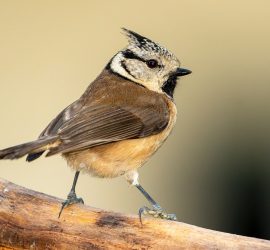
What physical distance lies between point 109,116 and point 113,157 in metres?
0.22

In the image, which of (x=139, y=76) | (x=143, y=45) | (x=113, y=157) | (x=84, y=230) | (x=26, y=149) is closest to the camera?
(x=84, y=230)

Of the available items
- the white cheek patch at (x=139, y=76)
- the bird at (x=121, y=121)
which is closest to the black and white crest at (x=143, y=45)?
the bird at (x=121, y=121)

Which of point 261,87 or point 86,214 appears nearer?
point 86,214

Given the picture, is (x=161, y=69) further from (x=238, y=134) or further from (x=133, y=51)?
(x=238, y=134)

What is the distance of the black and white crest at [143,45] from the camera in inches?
191

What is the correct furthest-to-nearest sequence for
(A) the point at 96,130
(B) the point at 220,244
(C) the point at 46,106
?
(C) the point at 46,106 → (A) the point at 96,130 → (B) the point at 220,244

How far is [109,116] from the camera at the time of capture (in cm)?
461

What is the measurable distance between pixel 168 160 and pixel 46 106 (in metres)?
0.90

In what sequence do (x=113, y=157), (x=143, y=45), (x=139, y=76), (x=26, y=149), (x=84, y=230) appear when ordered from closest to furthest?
(x=84, y=230)
(x=26, y=149)
(x=113, y=157)
(x=143, y=45)
(x=139, y=76)

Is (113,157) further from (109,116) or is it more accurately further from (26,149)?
(26,149)

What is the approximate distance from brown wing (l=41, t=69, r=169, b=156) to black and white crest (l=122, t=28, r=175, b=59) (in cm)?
19

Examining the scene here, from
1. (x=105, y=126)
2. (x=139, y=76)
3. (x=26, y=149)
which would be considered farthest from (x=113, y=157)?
(x=139, y=76)

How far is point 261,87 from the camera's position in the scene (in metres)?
6.34

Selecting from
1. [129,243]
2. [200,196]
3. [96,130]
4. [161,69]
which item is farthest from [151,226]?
[200,196]
